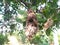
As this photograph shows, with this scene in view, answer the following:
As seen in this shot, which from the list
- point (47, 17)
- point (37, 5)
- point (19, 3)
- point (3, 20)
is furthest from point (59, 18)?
point (3, 20)

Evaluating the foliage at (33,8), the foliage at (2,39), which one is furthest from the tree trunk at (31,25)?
the foliage at (2,39)

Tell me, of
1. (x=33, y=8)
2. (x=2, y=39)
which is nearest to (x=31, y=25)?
(x=33, y=8)

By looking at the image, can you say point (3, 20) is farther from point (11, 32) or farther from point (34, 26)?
point (34, 26)

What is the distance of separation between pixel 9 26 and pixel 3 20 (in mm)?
257

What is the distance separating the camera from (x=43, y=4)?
5.87 meters

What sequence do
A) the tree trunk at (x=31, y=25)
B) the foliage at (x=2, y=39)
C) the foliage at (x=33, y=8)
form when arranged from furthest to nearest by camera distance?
the foliage at (x=2, y=39) → the foliage at (x=33, y=8) → the tree trunk at (x=31, y=25)

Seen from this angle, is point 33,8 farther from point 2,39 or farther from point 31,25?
point 2,39

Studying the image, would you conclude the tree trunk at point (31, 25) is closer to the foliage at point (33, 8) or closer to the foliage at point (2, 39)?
the foliage at point (33, 8)

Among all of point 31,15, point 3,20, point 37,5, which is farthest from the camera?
point 3,20

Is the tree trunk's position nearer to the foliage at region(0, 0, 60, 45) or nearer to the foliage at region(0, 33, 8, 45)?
the foliage at region(0, 0, 60, 45)

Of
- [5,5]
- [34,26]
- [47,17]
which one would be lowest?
[34,26]

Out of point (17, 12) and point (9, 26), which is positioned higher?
point (17, 12)

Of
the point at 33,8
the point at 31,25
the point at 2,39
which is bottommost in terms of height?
the point at 2,39

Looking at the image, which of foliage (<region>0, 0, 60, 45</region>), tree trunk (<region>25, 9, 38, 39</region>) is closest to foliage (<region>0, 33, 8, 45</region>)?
foliage (<region>0, 0, 60, 45</region>)
